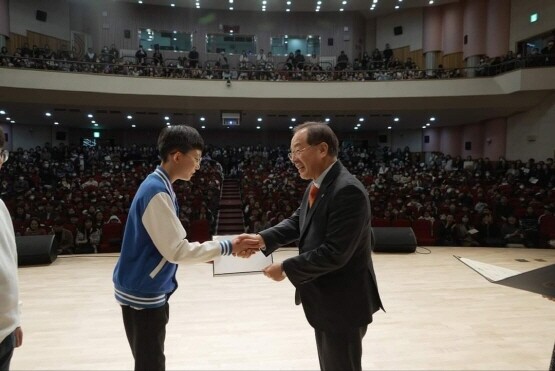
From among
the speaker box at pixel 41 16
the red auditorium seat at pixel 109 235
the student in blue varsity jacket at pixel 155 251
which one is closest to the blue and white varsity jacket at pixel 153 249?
the student in blue varsity jacket at pixel 155 251

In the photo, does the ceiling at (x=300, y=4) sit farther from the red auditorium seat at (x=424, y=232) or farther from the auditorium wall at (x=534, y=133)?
the red auditorium seat at (x=424, y=232)

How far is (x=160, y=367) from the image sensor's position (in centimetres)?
183

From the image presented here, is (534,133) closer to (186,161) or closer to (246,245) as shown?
(246,245)

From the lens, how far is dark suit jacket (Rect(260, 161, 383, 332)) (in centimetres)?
164

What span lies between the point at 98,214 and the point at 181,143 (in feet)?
23.5

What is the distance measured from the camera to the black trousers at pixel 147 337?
180 cm

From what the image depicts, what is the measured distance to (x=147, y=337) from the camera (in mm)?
1814

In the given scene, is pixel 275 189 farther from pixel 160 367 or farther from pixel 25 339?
pixel 160 367

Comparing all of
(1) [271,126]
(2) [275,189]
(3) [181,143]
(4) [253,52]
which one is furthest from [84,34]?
(3) [181,143]

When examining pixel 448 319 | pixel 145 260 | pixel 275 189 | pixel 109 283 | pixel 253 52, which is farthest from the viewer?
pixel 253 52

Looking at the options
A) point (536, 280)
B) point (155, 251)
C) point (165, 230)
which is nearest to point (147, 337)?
point (155, 251)

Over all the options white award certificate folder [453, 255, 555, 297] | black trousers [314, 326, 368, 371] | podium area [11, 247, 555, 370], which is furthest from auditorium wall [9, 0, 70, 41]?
white award certificate folder [453, 255, 555, 297]

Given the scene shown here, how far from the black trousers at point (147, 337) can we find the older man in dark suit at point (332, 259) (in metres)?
0.59

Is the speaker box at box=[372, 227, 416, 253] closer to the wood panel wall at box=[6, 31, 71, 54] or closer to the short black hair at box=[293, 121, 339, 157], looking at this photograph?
the short black hair at box=[293, 121, 339, 157]
